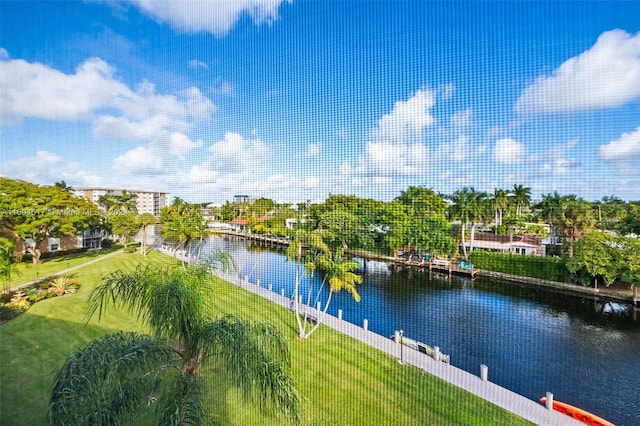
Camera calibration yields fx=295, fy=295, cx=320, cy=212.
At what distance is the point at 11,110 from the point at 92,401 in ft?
7.62

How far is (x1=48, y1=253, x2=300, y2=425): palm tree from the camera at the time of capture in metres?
0.81

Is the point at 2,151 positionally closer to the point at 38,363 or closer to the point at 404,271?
the point at 38,363

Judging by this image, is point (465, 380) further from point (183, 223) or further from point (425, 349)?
point (183, 223)

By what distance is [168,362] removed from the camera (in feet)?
3.14

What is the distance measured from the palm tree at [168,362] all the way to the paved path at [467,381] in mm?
477

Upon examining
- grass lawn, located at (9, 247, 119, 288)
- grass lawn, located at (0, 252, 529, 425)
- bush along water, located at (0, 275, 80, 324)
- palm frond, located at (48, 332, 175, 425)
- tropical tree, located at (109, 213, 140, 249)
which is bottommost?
grass lawn, located at (0, 252, 529, 425)

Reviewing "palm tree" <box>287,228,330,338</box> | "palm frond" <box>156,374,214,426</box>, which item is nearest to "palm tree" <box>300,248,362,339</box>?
"palm tree" <box>287,228,330,338</box>

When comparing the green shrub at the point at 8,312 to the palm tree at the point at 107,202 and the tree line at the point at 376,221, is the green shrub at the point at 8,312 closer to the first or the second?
the tree line at the point at 376,221

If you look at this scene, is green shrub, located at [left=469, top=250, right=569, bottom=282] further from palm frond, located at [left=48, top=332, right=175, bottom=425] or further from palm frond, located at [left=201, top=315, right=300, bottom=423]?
palm frond, located at [left=48, top=332, right=175, bottom=425]

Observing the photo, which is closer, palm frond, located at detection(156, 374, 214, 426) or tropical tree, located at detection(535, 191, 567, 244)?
palm frond, located at detection(156, 374, 214, 426)

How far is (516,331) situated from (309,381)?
2.65 m

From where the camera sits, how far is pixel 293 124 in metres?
1.78

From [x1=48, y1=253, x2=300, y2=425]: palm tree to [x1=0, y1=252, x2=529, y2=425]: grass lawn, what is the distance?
20 cm

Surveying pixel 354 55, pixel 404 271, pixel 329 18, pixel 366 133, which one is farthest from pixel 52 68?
pixel 404 271
